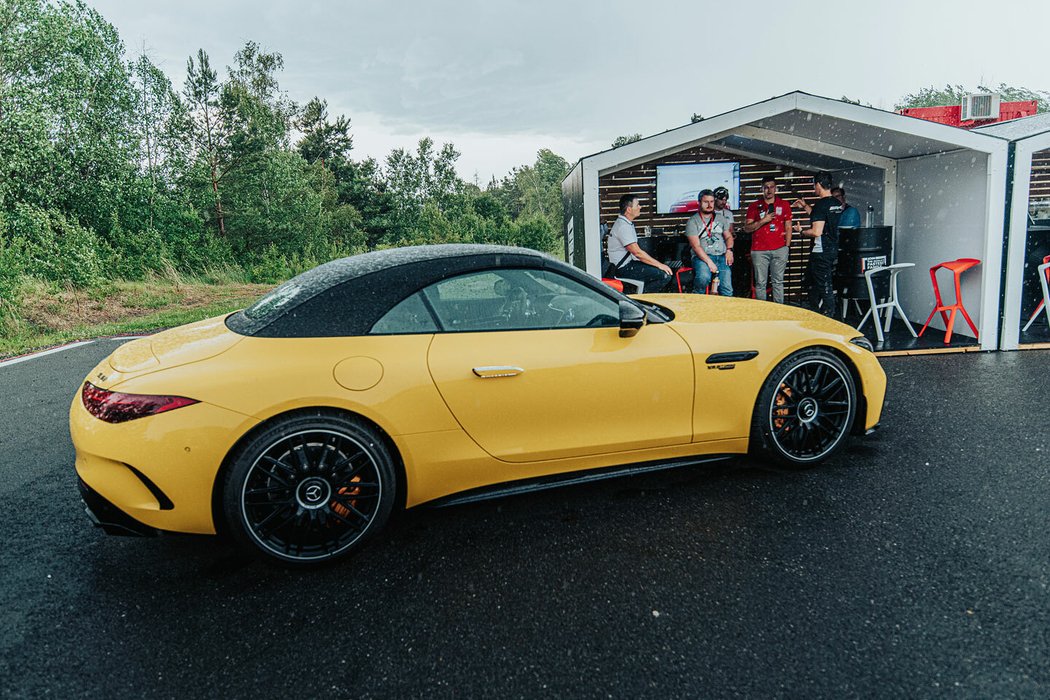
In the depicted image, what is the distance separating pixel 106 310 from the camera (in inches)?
650

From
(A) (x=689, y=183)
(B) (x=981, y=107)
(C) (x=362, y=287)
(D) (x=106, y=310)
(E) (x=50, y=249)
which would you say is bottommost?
(D) (x=106, y=310)

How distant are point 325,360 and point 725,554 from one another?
1.99 meters

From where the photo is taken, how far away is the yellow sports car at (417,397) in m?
2.99

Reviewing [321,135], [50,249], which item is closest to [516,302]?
[50,249]

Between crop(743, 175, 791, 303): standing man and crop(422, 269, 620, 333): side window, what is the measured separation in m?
6.52

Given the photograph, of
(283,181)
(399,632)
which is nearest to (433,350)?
(399,632)

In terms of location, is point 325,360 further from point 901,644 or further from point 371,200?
point 371,200

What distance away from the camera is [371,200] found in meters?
54.4

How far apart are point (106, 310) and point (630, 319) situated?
16.6 m

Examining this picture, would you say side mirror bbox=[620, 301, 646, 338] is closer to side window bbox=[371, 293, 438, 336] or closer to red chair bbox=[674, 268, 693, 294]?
side window bbox=[371, 293, 438, 336]

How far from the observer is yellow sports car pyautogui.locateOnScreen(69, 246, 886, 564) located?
2.99 m

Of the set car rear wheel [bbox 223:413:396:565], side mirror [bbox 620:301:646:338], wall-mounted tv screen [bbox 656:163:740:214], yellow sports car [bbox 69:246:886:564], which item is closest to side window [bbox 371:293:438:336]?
yellow sports car [bbox 69:246:886:564]

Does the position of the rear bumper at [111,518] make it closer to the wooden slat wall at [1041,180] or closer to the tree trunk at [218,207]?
the wooden slat wall at [1041,180]

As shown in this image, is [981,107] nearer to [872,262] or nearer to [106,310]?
[872,262]
